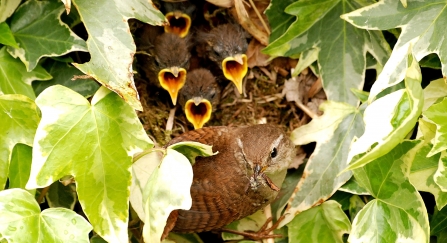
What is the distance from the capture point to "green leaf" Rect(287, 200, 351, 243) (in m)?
2.11

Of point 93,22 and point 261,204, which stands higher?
point 93,22

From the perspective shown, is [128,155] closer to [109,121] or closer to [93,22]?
[109,121]

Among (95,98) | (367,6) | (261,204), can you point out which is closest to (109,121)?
(95,98)

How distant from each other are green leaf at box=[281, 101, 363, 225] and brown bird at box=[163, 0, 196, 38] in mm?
736

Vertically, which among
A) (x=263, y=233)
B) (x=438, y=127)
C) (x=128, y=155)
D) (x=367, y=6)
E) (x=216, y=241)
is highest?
(x=367, y=6)

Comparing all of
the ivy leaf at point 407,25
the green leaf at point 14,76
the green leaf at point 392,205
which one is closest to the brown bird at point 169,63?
the green leaf at point 14,76

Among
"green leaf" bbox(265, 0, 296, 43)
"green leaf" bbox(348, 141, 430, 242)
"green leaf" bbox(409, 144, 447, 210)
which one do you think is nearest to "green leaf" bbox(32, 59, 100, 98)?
"green leaf" bbox(265, 0, 296, 43)

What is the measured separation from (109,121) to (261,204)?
68cm

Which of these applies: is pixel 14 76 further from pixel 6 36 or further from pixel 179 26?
pixel 179 26

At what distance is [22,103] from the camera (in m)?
1.87

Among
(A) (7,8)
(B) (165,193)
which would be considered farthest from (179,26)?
(B) (165,193)

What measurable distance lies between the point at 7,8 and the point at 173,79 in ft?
2.33

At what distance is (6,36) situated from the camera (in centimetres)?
201

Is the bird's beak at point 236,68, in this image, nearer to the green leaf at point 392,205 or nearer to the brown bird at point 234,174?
the brown bird at point 234,174
